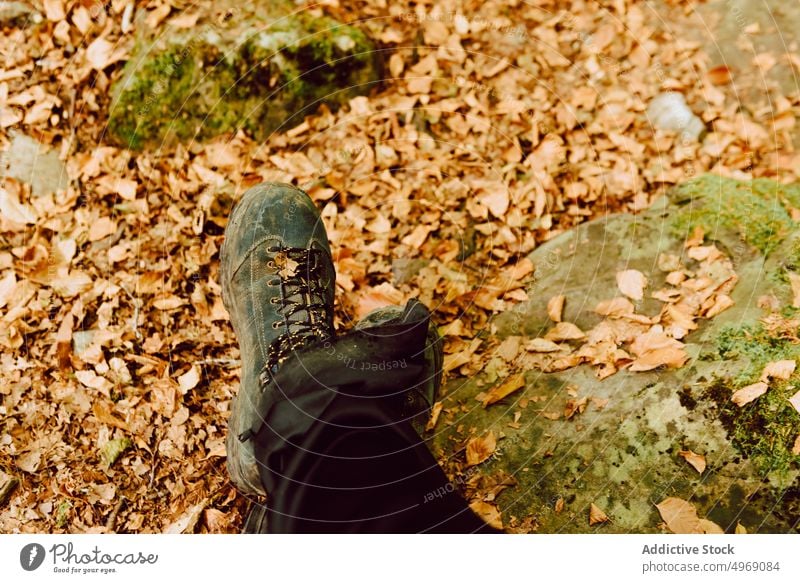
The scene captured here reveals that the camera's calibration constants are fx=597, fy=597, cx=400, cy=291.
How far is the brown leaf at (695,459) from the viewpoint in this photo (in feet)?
6.07

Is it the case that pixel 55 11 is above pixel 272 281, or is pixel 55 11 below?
above

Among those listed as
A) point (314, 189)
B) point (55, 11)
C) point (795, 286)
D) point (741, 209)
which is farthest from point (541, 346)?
Result: point (55, 11)

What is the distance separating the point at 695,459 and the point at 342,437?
1104 mm

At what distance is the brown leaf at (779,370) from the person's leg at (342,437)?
3.36ft

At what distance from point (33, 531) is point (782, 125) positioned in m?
3.59

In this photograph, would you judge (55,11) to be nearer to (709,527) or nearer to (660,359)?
(660,359)

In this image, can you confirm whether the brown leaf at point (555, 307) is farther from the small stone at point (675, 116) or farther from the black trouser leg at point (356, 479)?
the small stone at point (675, 116)

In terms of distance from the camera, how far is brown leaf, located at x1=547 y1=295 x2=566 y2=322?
2.35m

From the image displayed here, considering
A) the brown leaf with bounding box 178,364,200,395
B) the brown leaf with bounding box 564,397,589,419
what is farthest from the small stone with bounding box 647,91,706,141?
the brown leaf with bounding box 178,364,200,395

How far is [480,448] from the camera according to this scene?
2082 mm

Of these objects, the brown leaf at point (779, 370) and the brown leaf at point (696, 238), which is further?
the brown leaf at point (696, 238)
